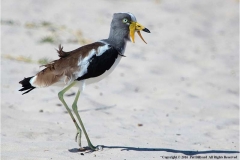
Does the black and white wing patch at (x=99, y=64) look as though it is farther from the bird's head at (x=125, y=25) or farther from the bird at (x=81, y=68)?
the bird's head at (x=125, y=25)

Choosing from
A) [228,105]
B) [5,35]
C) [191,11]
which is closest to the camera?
[228,105]

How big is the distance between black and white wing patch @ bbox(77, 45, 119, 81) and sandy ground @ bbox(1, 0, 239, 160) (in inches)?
27.4

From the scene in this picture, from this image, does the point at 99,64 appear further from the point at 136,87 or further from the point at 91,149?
the point at 136,87

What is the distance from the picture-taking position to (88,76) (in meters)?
5.15

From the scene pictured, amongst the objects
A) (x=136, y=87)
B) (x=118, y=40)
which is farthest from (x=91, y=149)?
Answer: (x=136, y=87)

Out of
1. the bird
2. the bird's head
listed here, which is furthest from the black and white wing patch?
the bird's head

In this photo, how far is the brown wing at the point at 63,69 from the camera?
202 inches

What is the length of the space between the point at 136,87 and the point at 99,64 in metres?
2.90

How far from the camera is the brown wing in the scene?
512cm

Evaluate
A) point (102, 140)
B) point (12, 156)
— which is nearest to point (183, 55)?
point (102, 140)

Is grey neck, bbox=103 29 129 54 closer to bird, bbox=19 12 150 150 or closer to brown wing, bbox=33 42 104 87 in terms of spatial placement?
bird, bbox=19 12 150 150

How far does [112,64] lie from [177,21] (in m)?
6.68

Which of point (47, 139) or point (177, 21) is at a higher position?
point (177, 21)

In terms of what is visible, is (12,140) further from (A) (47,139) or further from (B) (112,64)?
(B) (112,64)
